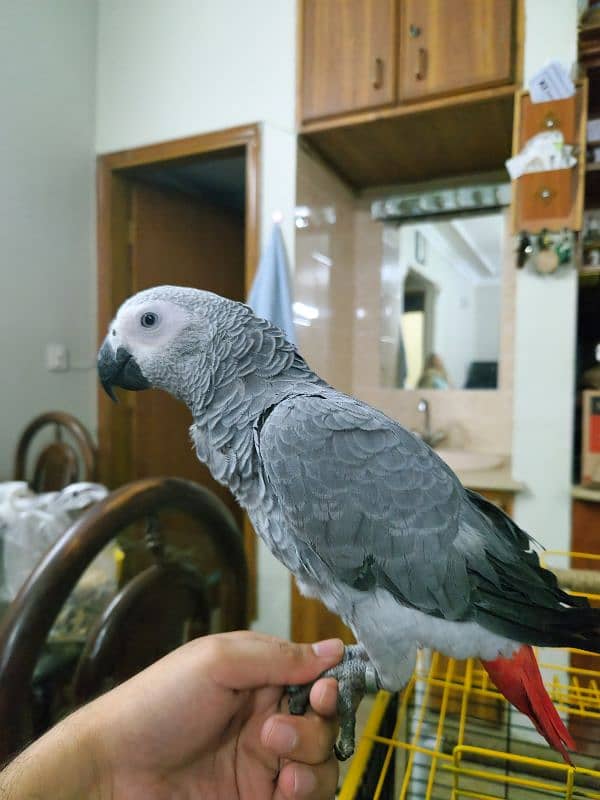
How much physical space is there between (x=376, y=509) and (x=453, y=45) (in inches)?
57.2

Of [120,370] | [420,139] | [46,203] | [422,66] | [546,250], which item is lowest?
[120,370]

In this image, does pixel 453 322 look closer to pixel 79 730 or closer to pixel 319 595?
pixel 319 595

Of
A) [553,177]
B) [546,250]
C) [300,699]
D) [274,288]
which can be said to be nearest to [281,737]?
[300,699]

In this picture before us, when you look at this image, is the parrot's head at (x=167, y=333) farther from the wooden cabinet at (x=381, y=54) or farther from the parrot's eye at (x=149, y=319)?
the wooden cabinet at (x=381, y=54)

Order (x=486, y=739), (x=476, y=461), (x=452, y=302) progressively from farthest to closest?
(x=452, y=302), (x=476, y=461), (x=486, y=739)

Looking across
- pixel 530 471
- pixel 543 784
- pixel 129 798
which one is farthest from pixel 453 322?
pixel 129 798

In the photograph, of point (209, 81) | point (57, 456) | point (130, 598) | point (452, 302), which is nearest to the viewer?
point (130, 598)

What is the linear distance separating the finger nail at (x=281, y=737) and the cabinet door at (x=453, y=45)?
149 centimetres

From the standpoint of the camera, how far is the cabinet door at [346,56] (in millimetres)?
1374

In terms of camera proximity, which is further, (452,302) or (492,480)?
(452,302)

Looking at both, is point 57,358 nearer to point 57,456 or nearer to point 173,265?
point 57,456

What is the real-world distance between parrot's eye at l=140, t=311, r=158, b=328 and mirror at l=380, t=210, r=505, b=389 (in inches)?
47.7

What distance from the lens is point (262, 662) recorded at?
456 mm

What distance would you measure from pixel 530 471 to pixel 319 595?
38 centimetres
